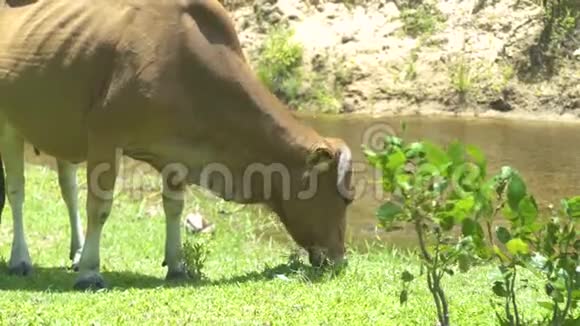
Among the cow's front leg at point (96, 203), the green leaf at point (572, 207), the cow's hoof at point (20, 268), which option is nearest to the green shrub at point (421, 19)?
the cow's hoof at point (20, 268)

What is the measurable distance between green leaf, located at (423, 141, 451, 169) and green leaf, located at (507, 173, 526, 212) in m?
0.26

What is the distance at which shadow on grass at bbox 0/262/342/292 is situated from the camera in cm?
725

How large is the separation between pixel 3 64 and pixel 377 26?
1443cm

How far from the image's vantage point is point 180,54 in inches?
290

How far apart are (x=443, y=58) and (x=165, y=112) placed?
13.7m

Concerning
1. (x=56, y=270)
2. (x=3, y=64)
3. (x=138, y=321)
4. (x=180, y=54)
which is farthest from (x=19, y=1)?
(x=138, y=321)

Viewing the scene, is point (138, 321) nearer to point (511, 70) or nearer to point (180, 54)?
point (180, 54)

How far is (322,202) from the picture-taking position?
764 centimetres

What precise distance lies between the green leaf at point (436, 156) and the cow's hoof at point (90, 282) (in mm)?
3597

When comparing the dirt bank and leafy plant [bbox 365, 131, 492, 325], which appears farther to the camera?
the dirt bank

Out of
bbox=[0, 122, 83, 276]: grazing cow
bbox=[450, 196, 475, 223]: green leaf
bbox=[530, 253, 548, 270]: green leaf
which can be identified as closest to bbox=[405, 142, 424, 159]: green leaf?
bbox=[450, 196, 475, 223]: green leaf

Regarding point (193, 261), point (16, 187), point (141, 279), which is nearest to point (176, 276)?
point (193, 261)

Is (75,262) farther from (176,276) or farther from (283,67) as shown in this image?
(283,67)

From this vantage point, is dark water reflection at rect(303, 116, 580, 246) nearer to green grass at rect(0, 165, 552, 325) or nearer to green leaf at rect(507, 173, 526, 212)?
green grass at rect(0, 165, 552, 325)
